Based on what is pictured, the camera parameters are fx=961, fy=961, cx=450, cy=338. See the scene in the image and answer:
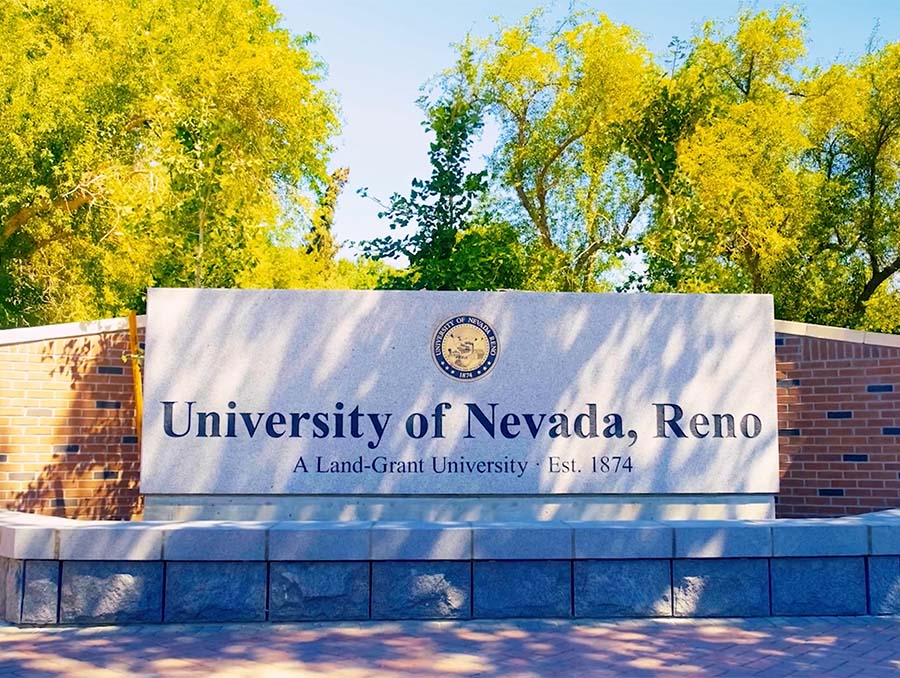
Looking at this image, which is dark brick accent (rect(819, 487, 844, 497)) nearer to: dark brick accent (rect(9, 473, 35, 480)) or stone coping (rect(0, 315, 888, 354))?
stone coping (rect(0, 315, 888, 354))

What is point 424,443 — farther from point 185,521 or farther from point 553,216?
point 553,216

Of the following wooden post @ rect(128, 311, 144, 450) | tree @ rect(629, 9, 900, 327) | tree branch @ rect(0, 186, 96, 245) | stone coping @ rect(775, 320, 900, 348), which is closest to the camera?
wooden post @ rect(128, 311, 144, 450)

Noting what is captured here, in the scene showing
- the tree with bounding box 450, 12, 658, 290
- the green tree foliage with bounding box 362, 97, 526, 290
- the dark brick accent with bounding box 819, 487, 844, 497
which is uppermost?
the tree with bounding box 450, 12, 658, 290

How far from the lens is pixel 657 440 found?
27.0 ft

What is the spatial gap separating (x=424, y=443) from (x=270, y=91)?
45.1ft

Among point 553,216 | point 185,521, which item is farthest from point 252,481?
point 553,216

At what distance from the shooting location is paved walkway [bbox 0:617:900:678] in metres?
5.47

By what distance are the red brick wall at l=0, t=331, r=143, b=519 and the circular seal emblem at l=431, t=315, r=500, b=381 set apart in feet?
11.3

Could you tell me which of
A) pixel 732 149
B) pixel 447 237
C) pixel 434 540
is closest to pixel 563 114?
pixel 732 149

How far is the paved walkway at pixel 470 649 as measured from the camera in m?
5.47

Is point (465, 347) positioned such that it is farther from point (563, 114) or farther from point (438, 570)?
point (563, 114)

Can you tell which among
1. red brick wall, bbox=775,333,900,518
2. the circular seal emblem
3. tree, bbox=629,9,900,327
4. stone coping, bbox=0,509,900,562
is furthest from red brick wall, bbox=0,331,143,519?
tree, bbox=629,9,900,327

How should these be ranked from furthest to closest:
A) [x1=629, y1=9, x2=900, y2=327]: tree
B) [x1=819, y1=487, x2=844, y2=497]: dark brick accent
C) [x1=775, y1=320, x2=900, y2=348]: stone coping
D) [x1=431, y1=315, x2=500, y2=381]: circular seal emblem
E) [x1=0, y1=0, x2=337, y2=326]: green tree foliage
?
[x1=629, y1=9, x2=900, y2=327]: tree → [x1=0, y1=0, x2=337, y2=326]: green tree foliage → [x1=819, y1=487, x2=844, y2=497]: dark brick accent → [x1=775, y1=320, x2=900, y2=348]: stone coping → [x1=431, y1=315, x2=500, y2=381]: circular seal emblem

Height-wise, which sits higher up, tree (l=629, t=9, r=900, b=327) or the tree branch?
tree (l=629, t=9, r=900, b=327)
